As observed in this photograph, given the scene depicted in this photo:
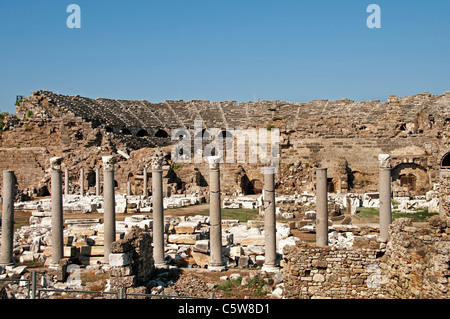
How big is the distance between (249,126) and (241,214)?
51.0 ft

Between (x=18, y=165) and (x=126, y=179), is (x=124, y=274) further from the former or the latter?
(x=18, y=165)

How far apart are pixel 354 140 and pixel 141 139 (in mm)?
21799

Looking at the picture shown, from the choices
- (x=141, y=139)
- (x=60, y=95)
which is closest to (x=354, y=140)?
(x=141, y=139)

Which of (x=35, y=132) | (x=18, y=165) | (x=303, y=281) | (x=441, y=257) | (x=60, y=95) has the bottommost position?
(x=303, y=281)

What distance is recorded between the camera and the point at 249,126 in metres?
39.2

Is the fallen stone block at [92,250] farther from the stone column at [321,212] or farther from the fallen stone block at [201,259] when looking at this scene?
the stone column at [321,212]

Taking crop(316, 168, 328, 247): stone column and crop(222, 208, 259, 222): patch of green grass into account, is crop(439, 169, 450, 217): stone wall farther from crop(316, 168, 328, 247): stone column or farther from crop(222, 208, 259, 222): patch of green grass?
crop(222, 208, 259, 222): patch of green grass

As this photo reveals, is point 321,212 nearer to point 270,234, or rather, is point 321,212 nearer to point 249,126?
point 270,234

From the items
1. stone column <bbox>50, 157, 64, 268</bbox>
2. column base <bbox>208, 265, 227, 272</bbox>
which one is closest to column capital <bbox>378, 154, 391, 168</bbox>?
column base <bbox>208, 265, 227, 272</bbox>

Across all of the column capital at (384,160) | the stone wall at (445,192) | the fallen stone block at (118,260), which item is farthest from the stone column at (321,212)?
the fallen stone block at (118,260)

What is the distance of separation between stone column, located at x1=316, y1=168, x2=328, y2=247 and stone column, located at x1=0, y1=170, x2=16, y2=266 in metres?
8.77

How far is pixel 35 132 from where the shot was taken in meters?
42.8

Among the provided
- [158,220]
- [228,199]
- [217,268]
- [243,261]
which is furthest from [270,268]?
[228,199]

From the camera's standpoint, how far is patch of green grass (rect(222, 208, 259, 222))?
2348 cm
